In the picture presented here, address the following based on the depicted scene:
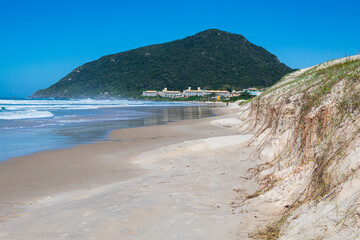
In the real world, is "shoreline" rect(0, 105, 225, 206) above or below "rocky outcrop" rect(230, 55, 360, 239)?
below

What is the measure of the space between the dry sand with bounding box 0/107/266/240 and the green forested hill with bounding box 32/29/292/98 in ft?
454

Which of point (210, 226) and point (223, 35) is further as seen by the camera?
point (223, 35)

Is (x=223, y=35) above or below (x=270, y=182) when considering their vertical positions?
above

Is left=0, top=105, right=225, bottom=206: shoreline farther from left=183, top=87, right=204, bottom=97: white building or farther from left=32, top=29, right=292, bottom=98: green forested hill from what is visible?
left=32, top=29, right=292, bottom=98: green forested hill

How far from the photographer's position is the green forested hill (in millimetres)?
155250

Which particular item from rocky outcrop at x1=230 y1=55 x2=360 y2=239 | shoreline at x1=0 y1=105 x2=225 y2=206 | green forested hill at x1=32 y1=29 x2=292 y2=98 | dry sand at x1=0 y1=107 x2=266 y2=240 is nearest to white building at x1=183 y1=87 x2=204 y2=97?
green forested hill at x1=32 y1=29 x2=292 y2=98

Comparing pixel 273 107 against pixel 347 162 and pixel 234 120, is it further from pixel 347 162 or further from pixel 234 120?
pixel 234 120

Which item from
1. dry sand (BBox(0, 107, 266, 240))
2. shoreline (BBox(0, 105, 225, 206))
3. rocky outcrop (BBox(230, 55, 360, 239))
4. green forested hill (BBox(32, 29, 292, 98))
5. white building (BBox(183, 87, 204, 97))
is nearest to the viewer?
rocky outcrop (BBox(230, 55, 360, 239))

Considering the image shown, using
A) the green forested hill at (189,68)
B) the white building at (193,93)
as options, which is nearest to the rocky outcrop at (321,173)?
the white building at (193,93)

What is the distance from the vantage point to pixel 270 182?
17.6 ft

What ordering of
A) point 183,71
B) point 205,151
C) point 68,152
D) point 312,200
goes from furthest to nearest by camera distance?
point 183,71
point 68,152
point 205,151
point 312,200

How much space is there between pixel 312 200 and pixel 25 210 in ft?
17.1

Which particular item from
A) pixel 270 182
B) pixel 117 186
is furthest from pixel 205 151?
pixel 270 182

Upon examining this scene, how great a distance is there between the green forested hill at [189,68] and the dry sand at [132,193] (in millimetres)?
138246
